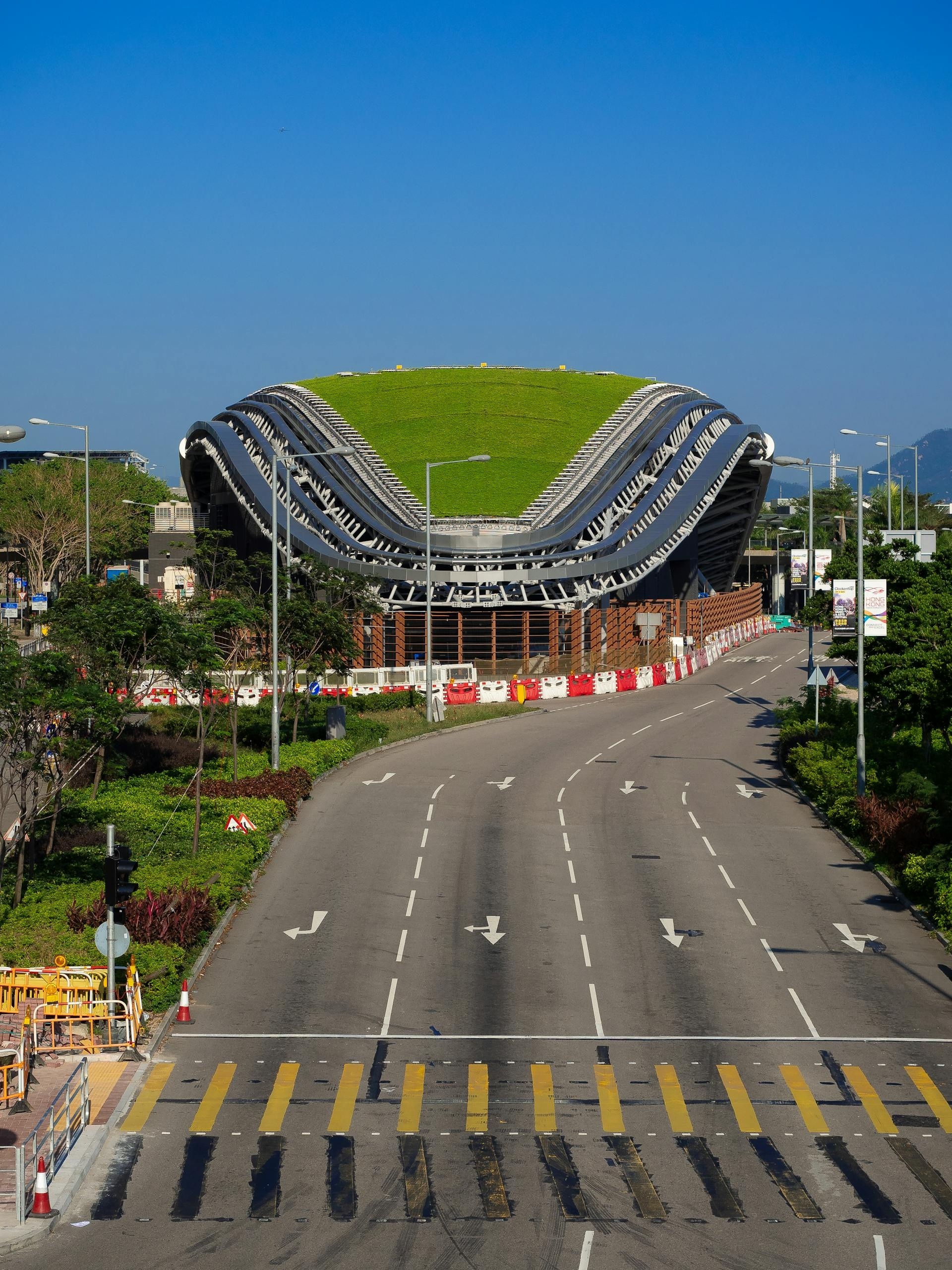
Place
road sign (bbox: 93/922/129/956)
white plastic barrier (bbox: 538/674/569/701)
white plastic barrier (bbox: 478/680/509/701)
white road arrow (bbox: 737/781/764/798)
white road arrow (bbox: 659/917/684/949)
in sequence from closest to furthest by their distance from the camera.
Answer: road sign (bbox: 93/922/129/956) < white road arrow (bbox: 659/917/684/949) < white road arrow (bbox: 737/781/764/798) < white plastic barrier (bbox: 478/680/509/701) < white plastic barrier (bbox: 538/674/569/701)

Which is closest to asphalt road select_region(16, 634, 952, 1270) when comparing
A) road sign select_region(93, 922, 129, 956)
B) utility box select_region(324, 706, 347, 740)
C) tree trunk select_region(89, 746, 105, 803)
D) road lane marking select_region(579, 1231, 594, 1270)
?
road lane marking select_region(579, 1231, 594, 1270)

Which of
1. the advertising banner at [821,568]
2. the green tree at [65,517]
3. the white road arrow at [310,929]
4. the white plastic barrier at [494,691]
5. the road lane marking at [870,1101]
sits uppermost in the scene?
the green tree at [65,517]

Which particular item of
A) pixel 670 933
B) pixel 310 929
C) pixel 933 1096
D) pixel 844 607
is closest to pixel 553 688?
pixel 844 607

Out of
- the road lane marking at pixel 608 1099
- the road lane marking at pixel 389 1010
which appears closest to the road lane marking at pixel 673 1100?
the road lane marking at pixel 608 1099

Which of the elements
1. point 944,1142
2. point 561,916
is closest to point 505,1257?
point 944,1142

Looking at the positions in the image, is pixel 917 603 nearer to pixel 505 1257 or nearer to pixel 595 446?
pixel 505 1257

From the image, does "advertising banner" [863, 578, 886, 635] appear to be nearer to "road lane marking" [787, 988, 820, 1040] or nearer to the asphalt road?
the asphalt road

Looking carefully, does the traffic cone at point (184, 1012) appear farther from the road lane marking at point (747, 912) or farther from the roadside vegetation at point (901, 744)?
the roadside vegetation at point (901, 744)
